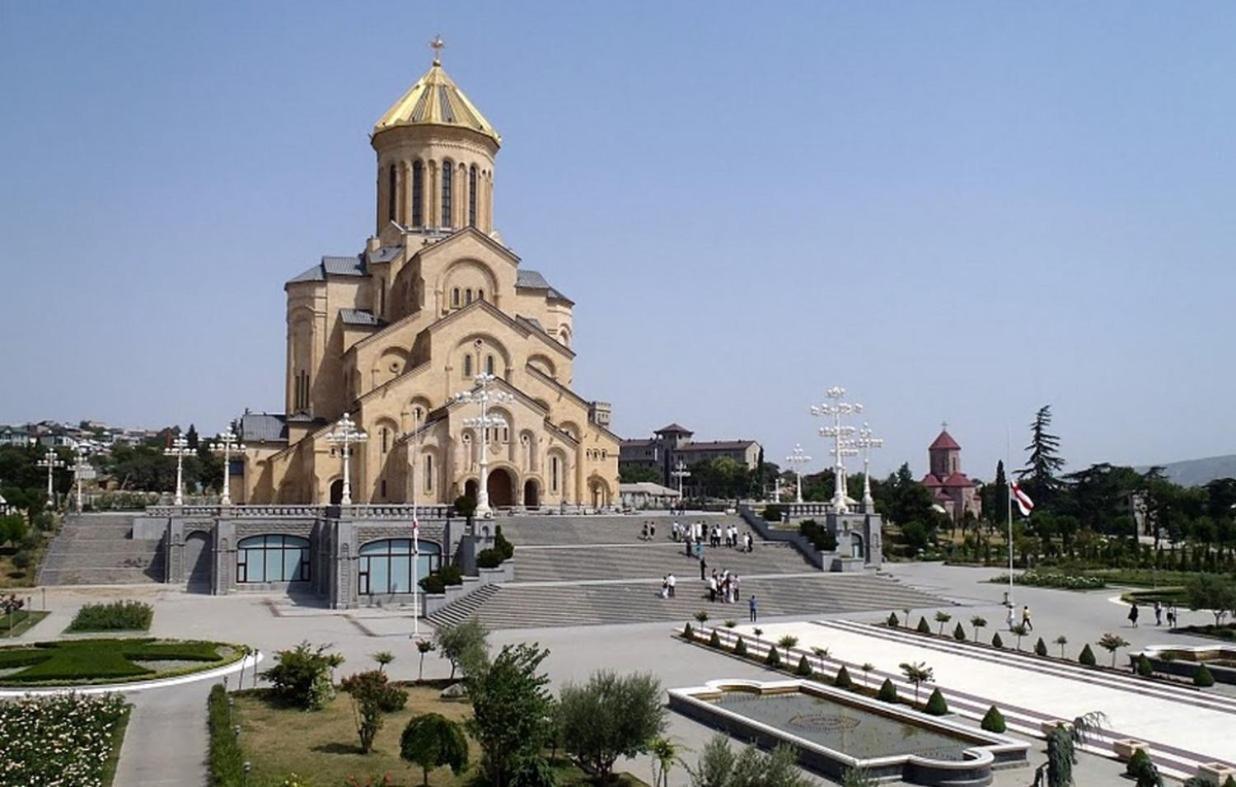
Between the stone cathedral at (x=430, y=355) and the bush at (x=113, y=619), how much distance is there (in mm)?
14287

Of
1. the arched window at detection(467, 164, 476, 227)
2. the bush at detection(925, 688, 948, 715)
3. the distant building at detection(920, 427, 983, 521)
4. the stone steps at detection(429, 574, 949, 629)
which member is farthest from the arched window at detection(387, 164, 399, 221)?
the distant building at detection(920, 427, 983, 521)

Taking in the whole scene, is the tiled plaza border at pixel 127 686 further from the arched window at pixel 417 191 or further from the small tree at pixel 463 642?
the arched window at pixel 417 191

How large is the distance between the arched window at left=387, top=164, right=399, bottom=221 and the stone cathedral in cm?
9

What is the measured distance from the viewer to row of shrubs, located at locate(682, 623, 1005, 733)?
1900cm

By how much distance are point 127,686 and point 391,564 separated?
16923 millimetres

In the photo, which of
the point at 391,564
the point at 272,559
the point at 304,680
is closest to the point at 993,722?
the point at 304,680

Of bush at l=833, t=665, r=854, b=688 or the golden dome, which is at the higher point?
the golden dome

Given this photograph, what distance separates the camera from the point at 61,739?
17531mm

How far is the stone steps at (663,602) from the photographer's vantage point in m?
33.7

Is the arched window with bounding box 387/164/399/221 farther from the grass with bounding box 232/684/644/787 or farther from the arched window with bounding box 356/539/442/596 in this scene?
the grass with bounding box 232/684/644/787

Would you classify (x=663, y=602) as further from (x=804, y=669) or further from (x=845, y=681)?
(x=845, y=681)

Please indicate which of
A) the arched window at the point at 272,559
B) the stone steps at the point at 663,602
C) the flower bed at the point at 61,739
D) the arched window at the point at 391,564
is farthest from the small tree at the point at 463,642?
the arched window at the point at 272,559

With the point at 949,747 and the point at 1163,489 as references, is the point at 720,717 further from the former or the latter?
the point at 1163,489

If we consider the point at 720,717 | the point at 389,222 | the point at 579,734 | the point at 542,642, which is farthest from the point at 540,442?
the point at 579,734
